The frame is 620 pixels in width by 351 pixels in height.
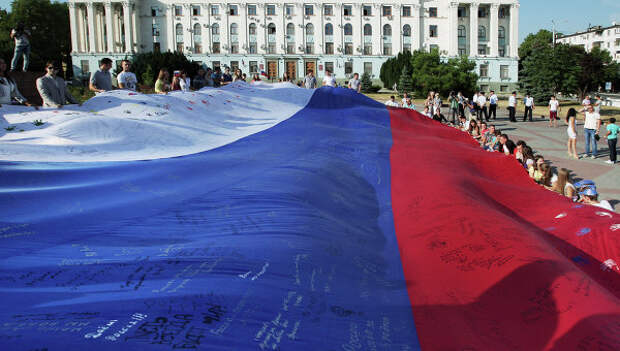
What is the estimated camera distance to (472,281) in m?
3.03

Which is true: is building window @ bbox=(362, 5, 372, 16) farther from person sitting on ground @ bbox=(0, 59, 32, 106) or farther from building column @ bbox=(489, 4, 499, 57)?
person sitting on ground @ bbox=(0, 59, 32, 106)

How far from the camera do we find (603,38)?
89938 millimetres

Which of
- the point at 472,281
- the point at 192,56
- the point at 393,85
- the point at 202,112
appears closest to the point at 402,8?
the point at 393,85

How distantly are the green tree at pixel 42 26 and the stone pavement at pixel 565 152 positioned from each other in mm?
54956

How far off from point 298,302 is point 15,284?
122 cm

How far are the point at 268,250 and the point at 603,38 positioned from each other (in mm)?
106087

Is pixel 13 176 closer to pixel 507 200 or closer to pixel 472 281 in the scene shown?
pixel 472 281

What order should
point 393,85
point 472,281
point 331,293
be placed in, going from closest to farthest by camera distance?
point 331,293 < point 472,281 < point 393,85

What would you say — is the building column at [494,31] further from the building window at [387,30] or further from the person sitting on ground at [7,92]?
the person sitting on ground at [7,92]

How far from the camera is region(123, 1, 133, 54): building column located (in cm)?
6134

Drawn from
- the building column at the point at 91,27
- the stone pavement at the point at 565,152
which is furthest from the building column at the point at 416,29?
the building column at the point at 91,27

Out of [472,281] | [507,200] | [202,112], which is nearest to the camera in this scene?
[472,281]

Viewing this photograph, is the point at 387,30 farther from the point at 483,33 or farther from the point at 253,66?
the point at 253,66

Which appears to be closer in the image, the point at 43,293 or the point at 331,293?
the point at 43,293
